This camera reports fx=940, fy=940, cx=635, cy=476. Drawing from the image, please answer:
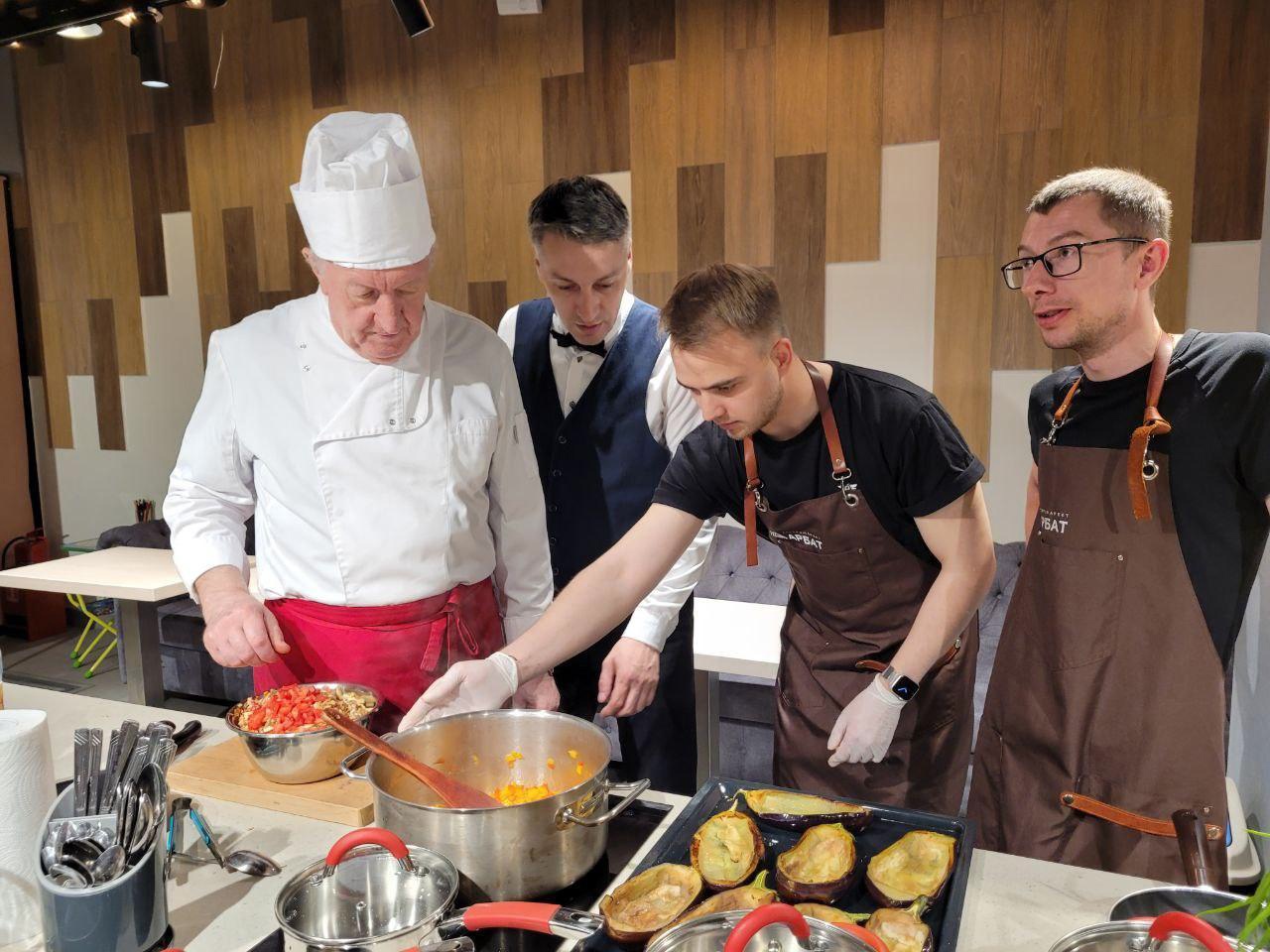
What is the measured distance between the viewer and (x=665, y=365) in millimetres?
2271

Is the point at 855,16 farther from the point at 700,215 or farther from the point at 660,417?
the point at 660,417

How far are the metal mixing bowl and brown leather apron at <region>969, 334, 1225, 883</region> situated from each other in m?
1.25

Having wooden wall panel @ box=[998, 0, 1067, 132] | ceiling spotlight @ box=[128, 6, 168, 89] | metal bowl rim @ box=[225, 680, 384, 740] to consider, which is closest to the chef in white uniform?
metal bowl rim @ box=[225, 680, 384, 740]

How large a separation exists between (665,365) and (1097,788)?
126 cm

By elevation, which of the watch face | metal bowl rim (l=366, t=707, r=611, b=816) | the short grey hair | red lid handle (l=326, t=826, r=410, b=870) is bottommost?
the watch face

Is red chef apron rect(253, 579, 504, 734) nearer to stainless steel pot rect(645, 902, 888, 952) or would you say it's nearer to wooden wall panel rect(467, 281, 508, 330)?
stainless steel pot rect(645, 902, 888, 952)

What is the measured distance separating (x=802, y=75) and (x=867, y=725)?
2.61m

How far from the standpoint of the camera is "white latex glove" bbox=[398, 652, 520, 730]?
1499 mm

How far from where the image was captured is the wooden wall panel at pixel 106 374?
515 centimetres

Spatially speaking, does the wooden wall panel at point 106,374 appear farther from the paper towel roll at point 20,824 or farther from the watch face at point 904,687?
the watch face at point 904,687

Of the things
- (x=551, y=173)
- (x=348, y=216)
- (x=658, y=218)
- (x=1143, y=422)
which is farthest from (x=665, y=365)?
(x=551, y=173)

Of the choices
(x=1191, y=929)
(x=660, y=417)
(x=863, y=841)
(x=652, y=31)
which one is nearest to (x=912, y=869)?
(x=863, y=841)

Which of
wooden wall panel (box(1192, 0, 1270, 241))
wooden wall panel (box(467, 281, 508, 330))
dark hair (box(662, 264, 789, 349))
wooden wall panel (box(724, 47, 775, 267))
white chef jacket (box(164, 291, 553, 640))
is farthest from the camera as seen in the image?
wooden wall panel (box(467, 281, 508, 330))

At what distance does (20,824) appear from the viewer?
109 cm
